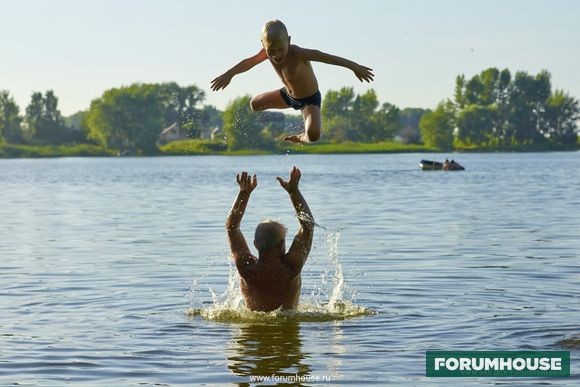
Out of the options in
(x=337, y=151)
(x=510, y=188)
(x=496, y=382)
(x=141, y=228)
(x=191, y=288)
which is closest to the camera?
(x=496, y=382)

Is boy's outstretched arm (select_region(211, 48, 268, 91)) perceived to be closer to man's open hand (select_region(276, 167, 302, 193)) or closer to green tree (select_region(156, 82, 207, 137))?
man's open hand (select_region(276, 167, 302, 193))

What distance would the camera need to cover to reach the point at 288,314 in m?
17.2

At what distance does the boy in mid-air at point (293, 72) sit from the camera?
43.7ft

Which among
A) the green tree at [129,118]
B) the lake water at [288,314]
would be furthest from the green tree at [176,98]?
the lake water at [288,314]

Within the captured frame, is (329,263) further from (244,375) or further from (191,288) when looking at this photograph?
(244,375)

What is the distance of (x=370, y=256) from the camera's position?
26625mm

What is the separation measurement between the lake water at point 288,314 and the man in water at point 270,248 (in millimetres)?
661

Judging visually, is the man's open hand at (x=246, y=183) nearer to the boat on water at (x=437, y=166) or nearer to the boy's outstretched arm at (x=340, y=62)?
the boy's outstretched arm at (x=340, y=62)

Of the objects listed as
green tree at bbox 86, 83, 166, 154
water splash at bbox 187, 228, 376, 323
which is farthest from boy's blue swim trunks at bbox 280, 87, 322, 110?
green tree at bbox 86, 83, 166, 154

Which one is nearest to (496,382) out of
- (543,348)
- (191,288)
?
(543,348)

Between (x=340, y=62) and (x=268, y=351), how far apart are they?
12.5 feet

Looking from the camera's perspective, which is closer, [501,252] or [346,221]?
[501,252]

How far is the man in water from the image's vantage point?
14875mm

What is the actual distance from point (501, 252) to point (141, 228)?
44.4ft
